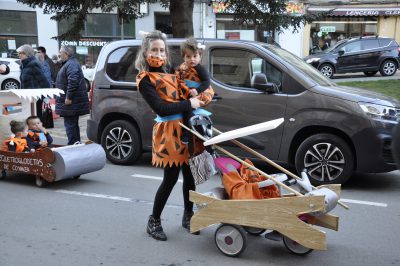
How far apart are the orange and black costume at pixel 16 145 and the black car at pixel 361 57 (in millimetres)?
A: 15366

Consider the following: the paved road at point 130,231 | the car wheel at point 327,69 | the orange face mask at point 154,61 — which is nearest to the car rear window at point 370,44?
the car wheel at point 327,69

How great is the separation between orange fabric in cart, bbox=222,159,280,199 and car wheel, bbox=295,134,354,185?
2.19 m

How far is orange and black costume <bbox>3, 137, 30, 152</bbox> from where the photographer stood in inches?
263

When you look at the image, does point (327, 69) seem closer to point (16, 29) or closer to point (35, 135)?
point (16, 29)

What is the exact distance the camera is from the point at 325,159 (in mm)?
6453

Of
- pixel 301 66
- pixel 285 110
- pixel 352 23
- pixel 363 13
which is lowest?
pixel 285 110

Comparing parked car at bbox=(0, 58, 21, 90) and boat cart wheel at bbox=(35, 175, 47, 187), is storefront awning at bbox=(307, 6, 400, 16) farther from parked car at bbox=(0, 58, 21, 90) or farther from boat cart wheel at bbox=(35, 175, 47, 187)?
boat cart wheel at bbox=(35, 175, 47, 187)

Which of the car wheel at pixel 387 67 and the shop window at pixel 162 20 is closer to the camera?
the car wheel at pixel 387 67

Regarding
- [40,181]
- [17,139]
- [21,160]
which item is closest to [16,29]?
[17,139]

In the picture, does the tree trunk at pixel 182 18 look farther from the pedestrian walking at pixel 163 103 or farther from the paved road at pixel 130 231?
the pedestrian walking at pixel 163 103

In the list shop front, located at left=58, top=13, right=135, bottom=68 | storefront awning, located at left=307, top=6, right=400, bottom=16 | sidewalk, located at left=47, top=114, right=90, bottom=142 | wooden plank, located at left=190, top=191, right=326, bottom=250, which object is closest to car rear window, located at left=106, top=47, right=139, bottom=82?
sidewalk, located at left=47, top=114, right=90, bottom=142

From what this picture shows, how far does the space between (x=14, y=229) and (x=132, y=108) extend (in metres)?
3.08

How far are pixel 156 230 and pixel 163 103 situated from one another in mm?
1225

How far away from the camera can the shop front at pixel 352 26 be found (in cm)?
2722
